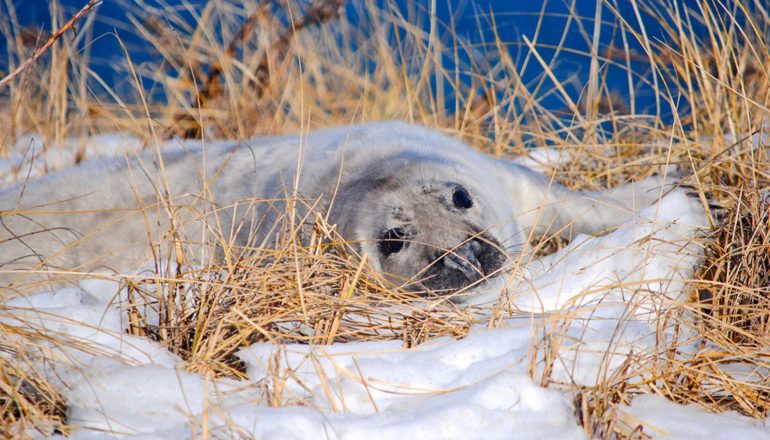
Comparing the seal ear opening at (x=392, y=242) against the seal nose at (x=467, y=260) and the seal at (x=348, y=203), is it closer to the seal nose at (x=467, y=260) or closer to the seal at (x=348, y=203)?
the seal at (x=348, y=203)

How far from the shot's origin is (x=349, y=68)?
19.8 ft

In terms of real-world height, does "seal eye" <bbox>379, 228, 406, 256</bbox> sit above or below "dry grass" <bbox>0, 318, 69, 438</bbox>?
below

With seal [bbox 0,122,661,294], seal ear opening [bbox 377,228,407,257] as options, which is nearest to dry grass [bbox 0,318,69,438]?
seal [bbox 0,122,661,294]

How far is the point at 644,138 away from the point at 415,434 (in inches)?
118

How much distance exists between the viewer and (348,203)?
113 inches

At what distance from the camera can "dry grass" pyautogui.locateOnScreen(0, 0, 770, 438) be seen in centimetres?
190

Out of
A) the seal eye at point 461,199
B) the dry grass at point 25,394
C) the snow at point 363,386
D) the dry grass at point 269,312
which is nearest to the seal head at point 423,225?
the seal eye at point 461,199

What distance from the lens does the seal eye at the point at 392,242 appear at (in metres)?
2.73

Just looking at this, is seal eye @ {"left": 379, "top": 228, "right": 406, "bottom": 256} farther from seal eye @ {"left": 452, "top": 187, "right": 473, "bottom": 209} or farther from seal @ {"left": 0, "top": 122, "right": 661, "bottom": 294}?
seal eye @ {"left": 452, "top": 187, "right": 473, "bottom": 209}

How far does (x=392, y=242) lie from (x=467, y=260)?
1.13ft

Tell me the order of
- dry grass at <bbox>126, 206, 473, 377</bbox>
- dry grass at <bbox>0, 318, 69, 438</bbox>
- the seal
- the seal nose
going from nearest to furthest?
dry grass at <bbox>0, 318, 69, 438</bbox>
dry grass at <bbox>126, 206, 473, 377</bbox>
the seal nose
the seal

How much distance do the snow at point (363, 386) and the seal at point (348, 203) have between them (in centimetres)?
50

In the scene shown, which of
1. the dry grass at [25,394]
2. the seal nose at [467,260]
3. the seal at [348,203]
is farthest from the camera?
the seal at [348,203]

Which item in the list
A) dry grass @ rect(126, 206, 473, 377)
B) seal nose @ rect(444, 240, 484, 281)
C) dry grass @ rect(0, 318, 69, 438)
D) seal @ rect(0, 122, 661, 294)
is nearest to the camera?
dry grass @ rect(0, 318, 69, 438)
